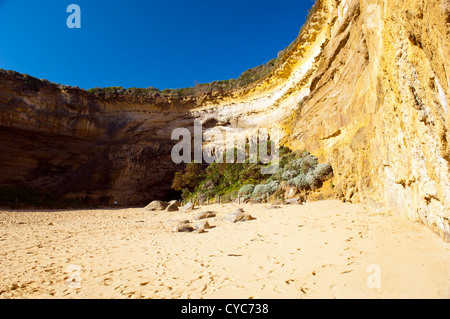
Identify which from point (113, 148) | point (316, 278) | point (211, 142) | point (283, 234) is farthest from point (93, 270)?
point (113, 148)

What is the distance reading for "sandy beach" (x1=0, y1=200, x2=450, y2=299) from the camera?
103 inches

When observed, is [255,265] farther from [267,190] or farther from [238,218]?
[267,190]

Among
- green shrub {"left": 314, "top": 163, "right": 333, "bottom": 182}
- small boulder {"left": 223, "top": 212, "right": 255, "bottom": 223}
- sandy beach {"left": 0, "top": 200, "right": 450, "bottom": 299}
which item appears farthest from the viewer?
green shrub {"left": 314, "top": 163, "right": 333, "bottom": 182}

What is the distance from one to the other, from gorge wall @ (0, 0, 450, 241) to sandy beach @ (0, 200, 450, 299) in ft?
2.31

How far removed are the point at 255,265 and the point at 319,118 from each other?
11.5 metres

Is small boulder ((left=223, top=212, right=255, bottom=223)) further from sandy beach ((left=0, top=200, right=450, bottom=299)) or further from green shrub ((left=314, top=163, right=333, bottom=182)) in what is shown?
green shrub ((left=314, top=163, right=333, bottom=182))

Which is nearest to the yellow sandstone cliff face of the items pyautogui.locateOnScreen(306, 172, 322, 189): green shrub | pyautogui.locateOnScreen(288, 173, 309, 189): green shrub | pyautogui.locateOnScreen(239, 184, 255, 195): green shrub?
pyautogui.locateOnScreen(306, 172, 322, 189): green shrub

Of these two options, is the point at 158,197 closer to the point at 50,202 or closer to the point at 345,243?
the point at 50,202

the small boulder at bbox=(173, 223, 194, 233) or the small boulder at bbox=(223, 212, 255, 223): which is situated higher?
the small boulder at bbox=(223, 212, 255, 223)

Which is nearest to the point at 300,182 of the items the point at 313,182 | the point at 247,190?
the point at 313,182

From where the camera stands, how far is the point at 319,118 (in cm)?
1325

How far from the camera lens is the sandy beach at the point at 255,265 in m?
2.61

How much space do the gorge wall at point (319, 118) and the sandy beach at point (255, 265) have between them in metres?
0.70

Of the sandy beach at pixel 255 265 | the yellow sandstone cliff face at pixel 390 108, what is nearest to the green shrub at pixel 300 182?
the yellow sandstone cliff face at pixel 390 108
